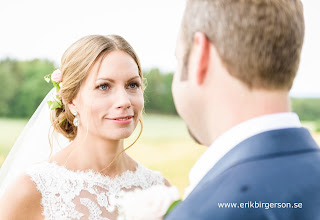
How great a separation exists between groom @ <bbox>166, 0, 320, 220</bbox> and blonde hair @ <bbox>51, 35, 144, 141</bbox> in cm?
158

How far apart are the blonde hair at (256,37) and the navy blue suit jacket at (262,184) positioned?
0.18 m

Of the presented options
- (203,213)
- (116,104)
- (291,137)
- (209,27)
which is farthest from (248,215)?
(116,104)

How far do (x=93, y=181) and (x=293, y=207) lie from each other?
189 centimetres

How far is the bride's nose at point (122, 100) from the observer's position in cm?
272

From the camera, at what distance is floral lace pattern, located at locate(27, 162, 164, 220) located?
8.96 ft

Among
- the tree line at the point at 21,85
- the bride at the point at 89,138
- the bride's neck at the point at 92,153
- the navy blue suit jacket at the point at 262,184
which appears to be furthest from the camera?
the tree line at the point at 21,85

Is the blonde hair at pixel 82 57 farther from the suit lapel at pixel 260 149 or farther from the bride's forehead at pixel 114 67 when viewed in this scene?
the suit lapel at pixel 260 149

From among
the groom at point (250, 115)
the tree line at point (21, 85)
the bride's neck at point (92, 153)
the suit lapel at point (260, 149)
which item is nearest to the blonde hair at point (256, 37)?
the groom at point (250, 115)

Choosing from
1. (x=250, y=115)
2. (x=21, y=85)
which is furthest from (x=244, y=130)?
(x=21, y=85)

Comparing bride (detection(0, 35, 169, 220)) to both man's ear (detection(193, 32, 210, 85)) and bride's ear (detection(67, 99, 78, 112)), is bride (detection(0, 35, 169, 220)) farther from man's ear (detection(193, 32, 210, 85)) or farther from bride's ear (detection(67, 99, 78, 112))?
man's ear (detection(193, 32, 210, 85))

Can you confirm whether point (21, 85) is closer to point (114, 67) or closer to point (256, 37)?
point (114, 67)

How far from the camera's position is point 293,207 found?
1208 mm

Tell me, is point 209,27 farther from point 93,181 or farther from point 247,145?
point 93,181

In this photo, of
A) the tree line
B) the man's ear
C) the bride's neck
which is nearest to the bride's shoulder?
the bride's neck
